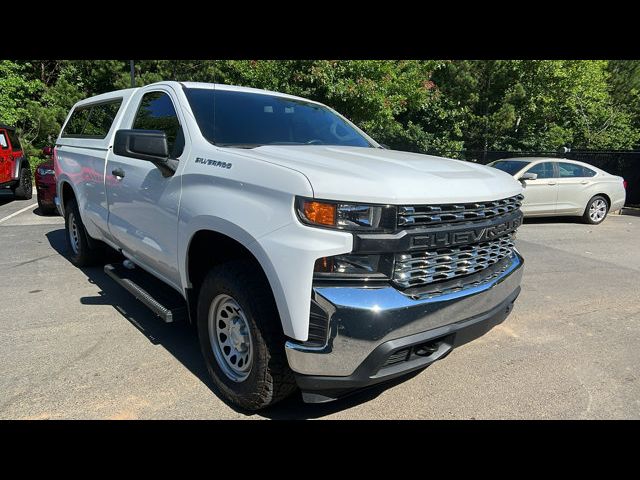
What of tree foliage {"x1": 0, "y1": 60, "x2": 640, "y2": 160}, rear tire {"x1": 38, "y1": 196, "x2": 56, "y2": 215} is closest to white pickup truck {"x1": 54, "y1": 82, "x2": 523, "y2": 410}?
rear tire {"x1": 38, "y1": 196, "x2": 56, "y2": 215}

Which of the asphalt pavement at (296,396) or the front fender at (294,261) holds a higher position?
the front fender at (294,261)

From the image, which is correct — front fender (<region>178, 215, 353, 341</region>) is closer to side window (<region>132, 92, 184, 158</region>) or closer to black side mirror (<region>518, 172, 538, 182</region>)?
side window (<region>132, 92, 184, 158</region>)

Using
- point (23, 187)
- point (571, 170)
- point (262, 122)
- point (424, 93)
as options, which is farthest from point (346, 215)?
point (424, 93)

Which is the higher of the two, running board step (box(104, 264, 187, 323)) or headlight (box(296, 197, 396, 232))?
headlight (box(296, 197, 396, 232))

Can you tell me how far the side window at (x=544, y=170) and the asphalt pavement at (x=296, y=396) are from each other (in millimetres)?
4796

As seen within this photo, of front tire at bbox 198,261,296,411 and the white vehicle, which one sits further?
the white vehicle

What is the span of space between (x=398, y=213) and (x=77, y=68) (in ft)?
63.1

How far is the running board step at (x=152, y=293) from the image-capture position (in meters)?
3.15

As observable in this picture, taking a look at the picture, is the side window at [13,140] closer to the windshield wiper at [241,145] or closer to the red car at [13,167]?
the red car at [13,167]

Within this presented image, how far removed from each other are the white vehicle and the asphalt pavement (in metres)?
4.64

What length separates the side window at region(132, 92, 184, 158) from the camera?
10.3ft

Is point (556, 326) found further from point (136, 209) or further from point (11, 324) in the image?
point (11, 324)

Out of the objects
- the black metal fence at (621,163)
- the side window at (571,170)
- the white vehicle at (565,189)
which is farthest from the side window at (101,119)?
the black metal fence at (621,163)
